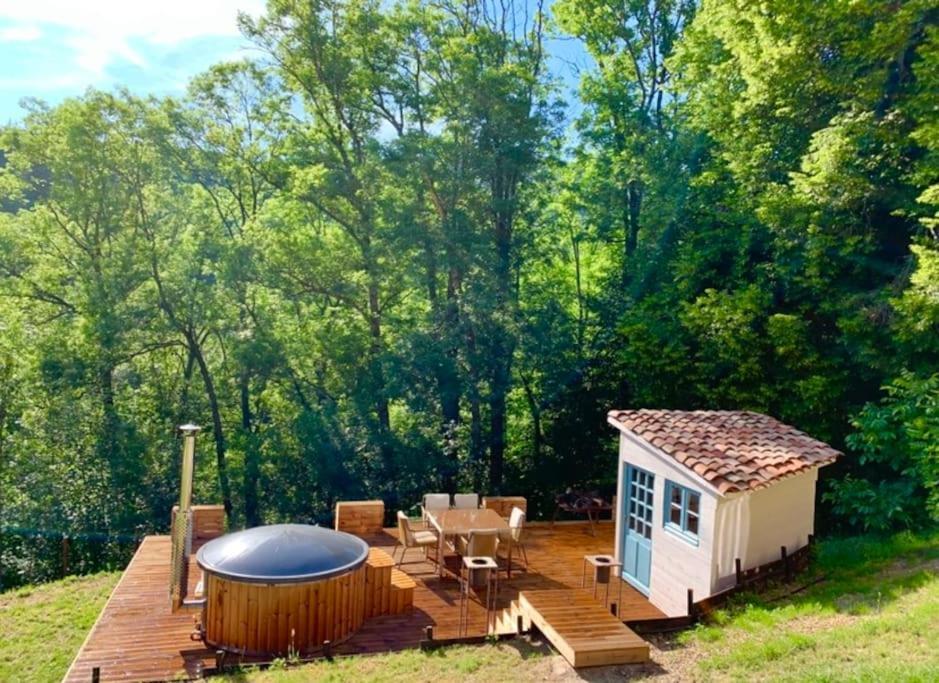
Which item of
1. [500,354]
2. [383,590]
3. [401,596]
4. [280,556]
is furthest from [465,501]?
[500,354]

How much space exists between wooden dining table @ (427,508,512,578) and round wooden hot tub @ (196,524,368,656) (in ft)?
5.86

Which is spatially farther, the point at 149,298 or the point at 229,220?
the point at 229,220

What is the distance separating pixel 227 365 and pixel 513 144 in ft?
29.4

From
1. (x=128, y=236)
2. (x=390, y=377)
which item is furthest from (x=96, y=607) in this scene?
(x=128, y=236)

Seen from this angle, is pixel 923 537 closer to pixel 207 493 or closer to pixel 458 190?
pixel 458 190

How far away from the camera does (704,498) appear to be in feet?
23.6

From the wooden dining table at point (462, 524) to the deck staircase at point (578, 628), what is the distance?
170 cm

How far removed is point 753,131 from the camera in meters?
11.9

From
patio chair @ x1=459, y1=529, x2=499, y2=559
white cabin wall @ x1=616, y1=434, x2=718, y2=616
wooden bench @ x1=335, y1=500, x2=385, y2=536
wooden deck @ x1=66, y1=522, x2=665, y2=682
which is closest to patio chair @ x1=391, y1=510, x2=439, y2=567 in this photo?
wooden deck @ x1=66, y1=522, x2=665, y2=682

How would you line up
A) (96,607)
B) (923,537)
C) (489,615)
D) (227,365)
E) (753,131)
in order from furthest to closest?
(227,365) < (753,131) < (96,607) < (923,537) < (489,615)

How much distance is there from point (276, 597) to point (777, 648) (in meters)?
4.57

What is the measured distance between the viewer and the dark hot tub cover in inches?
265

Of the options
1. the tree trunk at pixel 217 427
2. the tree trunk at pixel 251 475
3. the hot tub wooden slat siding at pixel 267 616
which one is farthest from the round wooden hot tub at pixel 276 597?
the tree trunk at pixel 217 427

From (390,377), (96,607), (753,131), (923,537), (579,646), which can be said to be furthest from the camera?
(390,377)
